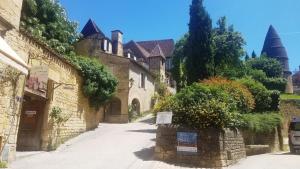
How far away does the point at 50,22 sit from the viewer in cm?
2617

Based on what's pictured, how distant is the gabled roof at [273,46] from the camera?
6286 centimetres

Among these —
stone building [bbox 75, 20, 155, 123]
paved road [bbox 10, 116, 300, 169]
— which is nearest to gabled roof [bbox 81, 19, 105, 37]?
stone building [bbox 75, 20, 155, 123]

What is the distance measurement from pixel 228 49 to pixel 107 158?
2177 cm

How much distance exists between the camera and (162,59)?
3997 cm

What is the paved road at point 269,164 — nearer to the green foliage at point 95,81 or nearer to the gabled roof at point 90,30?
the green foliage at point 95,81

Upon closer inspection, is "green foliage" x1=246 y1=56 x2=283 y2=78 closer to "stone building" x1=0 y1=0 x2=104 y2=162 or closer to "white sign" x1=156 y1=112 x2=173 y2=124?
"stone building" x1=0 y1=0 x2=104 y2=162

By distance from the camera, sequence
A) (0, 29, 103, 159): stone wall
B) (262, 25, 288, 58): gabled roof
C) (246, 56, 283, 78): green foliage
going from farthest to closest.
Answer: (262, 25, 288, 58): gabled roof, (246, 56, 283, 78): green foliage, (0, 29, 103, 159): stone wall

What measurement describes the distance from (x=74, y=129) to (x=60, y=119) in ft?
7.50

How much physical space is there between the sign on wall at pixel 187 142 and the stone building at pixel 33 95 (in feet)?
19.3

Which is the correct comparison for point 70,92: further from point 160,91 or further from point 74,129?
point 160,91

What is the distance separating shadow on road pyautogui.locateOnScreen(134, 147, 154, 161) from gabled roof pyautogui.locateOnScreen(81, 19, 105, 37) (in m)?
19.0

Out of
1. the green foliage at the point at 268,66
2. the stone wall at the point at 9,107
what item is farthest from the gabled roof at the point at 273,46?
the stone wall at the point at 9,107

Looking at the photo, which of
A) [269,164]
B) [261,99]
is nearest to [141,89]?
[261,99]

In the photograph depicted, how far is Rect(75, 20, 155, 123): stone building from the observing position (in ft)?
90.6
